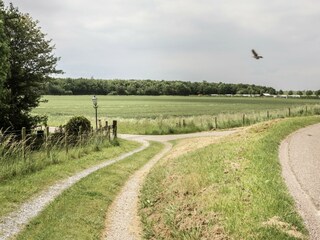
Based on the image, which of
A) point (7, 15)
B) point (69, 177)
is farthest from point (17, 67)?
point (69, 177)

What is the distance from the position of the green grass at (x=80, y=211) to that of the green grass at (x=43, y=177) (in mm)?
1047

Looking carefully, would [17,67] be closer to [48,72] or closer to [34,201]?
[48,72]

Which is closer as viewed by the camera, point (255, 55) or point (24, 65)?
point (255, 55)

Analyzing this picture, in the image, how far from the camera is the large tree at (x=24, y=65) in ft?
97.0

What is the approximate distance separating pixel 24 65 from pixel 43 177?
16.6 m

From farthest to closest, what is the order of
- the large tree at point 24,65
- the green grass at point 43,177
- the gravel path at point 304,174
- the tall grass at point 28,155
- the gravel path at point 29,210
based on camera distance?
the large tree at point 24,65, the tall grass at point 28,155, the green grass at point 43,177, the gravel path at point 29,210, the gravel path at point 304,174

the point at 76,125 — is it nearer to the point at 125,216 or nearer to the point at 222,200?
the point at 125,216

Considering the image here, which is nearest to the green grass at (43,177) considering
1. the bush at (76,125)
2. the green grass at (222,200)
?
the green grass at (222,200)

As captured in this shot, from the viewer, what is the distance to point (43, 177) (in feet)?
53.5

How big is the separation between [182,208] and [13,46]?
23.4 metres

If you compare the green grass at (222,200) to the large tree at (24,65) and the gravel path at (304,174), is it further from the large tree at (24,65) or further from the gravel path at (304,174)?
the large tree at (24,65)

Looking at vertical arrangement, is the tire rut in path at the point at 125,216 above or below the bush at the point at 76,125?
below

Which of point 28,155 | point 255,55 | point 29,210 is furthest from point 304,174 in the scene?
point 28,155

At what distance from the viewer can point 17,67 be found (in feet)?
98.1
